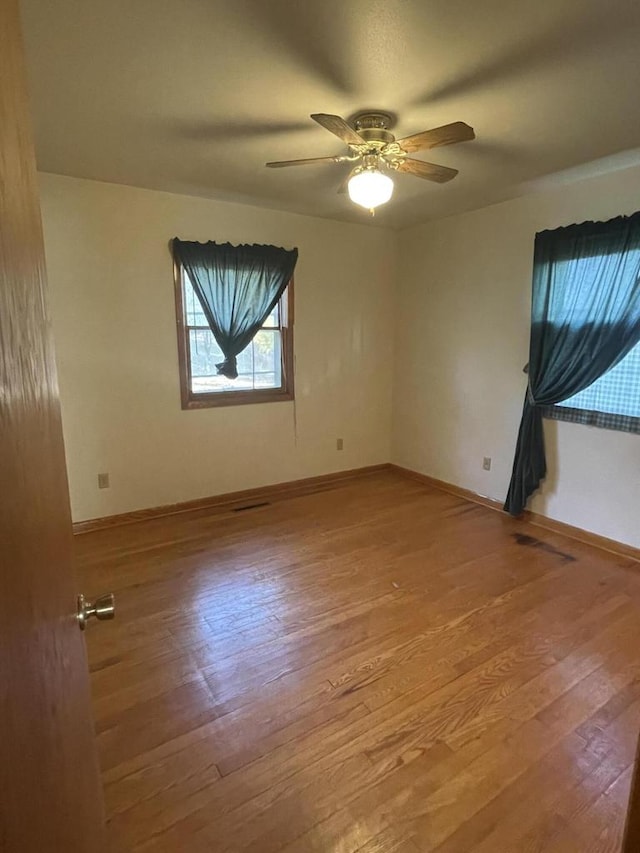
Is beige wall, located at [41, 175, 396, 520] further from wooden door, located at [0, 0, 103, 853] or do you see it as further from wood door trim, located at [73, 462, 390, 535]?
wooden door, located at [0, 0, 103, 853]

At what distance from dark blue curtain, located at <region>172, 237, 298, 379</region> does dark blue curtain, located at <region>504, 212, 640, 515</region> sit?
2.00m

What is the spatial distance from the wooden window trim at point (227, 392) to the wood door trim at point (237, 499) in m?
0.80

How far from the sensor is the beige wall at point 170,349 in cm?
313

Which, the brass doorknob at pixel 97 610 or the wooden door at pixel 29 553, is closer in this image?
the wooden door at pixel 29 553

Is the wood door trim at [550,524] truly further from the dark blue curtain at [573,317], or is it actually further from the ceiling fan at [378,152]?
the ceiling fan at [378,152]

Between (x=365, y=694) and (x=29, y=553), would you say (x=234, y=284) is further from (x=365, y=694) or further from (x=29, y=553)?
(x=29, y=553)

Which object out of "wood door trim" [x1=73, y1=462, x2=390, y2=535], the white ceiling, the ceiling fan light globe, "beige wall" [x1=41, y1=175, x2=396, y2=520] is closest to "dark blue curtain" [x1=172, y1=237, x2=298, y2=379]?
"beige wall" [x1=41, y1=175, x2=396, y2=520]

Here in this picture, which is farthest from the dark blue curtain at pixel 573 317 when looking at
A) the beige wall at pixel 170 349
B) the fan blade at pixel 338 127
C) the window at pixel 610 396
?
the fan blade at pixel 338 127

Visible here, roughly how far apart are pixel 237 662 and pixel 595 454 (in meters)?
2.64

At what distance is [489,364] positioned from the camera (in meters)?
3.74

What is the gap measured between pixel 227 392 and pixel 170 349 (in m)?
0.58

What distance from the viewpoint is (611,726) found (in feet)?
5.50

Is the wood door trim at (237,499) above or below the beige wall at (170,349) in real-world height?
below

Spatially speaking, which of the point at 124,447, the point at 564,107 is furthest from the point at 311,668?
the point at 564,107
